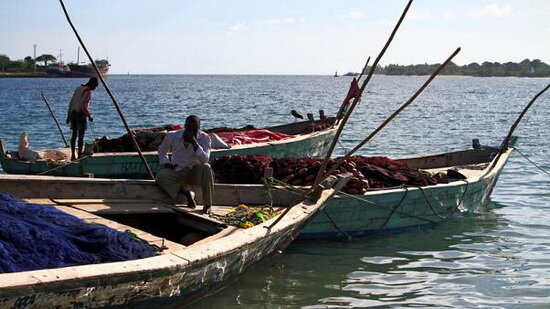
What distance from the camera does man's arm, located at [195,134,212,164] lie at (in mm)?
7844

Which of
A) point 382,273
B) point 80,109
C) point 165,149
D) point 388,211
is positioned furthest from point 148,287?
point 80,109

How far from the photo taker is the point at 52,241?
17.8 feet

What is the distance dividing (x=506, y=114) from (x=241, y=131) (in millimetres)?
32195

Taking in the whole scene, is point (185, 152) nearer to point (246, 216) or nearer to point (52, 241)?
point (246, 216)

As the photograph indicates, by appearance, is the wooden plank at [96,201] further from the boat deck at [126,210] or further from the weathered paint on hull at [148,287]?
the weathered paint on hull at [148,287]

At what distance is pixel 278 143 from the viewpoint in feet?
43.5

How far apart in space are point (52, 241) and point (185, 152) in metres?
2.68

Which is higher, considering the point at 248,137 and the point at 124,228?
the point at 248,137

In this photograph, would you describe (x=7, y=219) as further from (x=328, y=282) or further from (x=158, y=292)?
(x=328, y=282)

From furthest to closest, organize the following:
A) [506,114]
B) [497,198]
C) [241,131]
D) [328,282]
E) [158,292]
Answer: [506,114] < [241,131] < [497,198] < [328,282] < [158,292]

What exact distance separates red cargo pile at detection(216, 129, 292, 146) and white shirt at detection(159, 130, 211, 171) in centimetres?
507

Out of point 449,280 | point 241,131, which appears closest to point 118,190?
point 449,280

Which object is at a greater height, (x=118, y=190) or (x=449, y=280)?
(x=118, y=190)

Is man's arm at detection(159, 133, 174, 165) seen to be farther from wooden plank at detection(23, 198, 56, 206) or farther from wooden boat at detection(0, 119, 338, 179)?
wooden boat at detection(0, 119, 338, 179)
